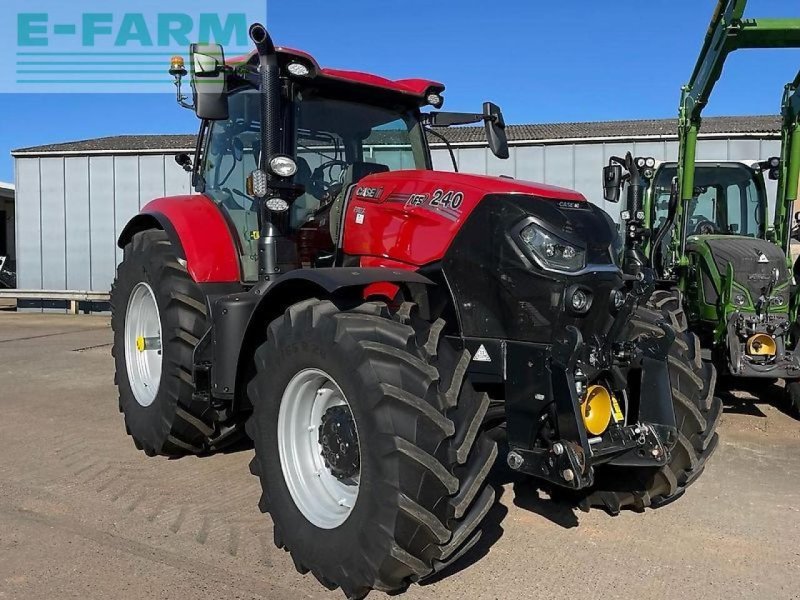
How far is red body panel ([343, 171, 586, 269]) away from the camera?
3193 millimetres

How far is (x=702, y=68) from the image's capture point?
7.13 m

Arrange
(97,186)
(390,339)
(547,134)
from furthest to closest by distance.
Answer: (97,186) < (547,134) < (390,339)

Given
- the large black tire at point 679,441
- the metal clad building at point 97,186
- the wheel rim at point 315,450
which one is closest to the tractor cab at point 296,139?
the wheel rim at point 315,450

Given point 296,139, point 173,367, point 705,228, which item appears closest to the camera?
point 296,139

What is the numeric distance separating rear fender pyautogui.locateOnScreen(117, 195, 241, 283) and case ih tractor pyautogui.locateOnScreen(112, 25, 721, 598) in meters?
0.01

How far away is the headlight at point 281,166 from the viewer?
140 inches

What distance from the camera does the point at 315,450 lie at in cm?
322

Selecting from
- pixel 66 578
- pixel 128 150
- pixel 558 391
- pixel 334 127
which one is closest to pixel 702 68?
pixel 334 127

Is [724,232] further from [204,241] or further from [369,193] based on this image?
[204,241]

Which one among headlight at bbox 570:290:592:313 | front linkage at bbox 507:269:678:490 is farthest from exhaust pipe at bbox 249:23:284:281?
headlight at bbox 570:290:592:313

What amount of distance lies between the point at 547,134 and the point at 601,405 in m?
12.9

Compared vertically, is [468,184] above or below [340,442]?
above

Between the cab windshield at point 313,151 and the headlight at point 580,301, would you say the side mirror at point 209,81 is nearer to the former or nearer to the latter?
the cab windshield at point 313,151

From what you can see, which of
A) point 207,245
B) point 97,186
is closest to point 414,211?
point 207,245
